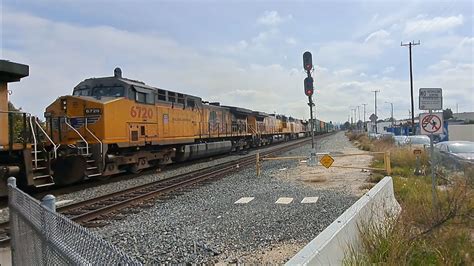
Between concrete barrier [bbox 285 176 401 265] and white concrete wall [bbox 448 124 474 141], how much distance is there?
33401 millimetres

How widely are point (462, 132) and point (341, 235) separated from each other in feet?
121

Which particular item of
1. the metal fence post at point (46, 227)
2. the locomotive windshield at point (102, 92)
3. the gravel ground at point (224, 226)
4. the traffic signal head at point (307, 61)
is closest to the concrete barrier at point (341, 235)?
the gravel ground at point (224, 226)

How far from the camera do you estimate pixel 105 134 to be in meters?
13.5

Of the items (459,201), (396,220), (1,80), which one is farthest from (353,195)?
(1,80)

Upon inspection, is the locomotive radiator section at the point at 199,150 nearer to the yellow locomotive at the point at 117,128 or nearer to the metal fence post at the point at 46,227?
the yellow locomotive at the point at 117,128

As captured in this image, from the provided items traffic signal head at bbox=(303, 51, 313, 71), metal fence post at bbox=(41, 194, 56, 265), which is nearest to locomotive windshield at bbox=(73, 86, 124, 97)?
traffic signal head at bbox=(303, 51, 313, 71)

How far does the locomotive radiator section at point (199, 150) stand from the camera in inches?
789

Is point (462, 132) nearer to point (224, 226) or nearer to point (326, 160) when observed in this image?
point (326, 160)

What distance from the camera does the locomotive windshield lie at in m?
14.8

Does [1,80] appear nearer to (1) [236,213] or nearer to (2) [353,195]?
(1) [236,213]

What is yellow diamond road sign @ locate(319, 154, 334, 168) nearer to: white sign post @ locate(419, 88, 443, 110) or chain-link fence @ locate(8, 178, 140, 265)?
white sign post @ locate(419, 88, 443, 110)

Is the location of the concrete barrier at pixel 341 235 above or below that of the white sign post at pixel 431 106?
below

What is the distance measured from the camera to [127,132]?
14.6m

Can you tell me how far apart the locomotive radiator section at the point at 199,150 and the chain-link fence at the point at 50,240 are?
1474cm
